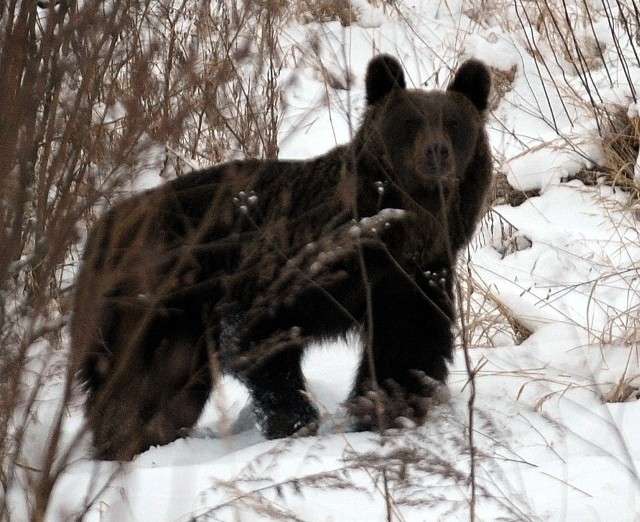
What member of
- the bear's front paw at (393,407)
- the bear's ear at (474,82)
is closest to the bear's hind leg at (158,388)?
the bear's front paw at (393,407)

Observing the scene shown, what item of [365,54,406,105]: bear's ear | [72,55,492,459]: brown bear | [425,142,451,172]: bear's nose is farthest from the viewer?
[365,54,406,105]: bear's ear

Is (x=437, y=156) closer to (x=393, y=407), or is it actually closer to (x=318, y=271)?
(x=318, y=271)

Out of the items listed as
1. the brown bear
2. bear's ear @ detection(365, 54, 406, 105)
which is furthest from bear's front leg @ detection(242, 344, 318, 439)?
bear's ear @ detection(365, 54, 406, 105)

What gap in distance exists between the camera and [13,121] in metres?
1.97

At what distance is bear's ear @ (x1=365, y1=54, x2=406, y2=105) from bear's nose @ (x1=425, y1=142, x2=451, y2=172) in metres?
0.44

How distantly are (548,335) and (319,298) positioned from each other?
4.27 feet

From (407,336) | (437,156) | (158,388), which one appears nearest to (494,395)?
(407,336)

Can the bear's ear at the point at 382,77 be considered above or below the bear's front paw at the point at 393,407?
above

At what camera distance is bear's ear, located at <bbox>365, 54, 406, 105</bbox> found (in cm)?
496

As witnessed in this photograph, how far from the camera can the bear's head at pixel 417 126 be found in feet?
15.9

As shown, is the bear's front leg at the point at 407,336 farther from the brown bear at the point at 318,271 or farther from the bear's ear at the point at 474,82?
the bear's ear at the point at 474,82

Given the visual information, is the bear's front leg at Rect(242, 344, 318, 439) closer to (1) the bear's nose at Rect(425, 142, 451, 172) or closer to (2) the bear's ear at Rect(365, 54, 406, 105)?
(1) the bear's nose at Rect(425, 142, 451, 172)

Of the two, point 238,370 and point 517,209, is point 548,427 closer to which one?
point 238,370

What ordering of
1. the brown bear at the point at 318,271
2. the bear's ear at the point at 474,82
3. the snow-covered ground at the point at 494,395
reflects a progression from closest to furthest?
the snow-covered ground at the point at 494,395
the brown bear at the point at 318,271
the bear's ear at the point at 474,82
